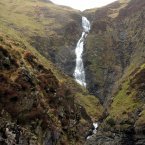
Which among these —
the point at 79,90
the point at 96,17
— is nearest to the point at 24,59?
the point at 79,90

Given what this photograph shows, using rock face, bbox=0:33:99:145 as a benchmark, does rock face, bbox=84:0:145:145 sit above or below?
above

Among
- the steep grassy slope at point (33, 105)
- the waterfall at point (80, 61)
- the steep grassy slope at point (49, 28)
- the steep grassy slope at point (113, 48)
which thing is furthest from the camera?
the steep grassy slope at point (49, 28)

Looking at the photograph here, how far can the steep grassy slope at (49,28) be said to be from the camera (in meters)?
146

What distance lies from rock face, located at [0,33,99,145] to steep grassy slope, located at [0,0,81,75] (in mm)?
65633

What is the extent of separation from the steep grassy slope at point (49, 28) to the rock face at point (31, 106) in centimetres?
6563

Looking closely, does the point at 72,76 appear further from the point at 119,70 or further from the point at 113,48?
the point at 113,48

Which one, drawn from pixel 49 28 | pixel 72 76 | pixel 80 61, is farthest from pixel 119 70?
pixel 49 28

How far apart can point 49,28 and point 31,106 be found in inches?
4435

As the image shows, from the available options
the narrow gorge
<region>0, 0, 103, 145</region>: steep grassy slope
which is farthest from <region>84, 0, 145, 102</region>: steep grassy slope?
<region>0, 0, 103, 145</region>: steep grassy slope

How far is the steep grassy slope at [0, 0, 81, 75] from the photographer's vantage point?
14575cm

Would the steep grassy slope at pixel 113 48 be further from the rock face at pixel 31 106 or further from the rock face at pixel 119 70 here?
the rock face at pixel 31 106

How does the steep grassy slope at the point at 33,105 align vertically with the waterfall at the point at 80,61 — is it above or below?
below

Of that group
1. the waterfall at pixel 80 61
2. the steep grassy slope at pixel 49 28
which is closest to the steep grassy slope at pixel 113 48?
the waterfall at pixel 80 61

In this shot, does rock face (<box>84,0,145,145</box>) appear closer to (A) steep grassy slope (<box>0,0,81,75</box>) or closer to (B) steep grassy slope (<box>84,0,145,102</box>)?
(B) steep grassy slope (<box>84,0,145,102</box>)
